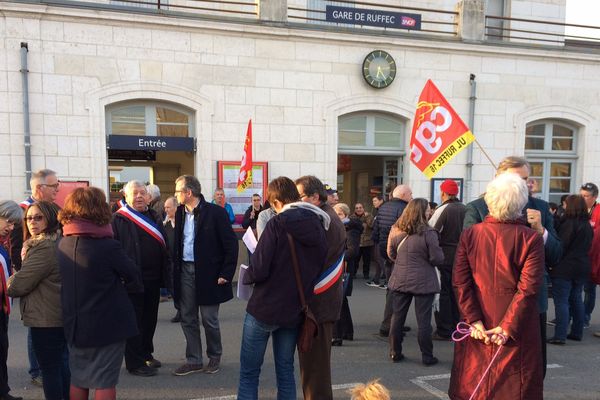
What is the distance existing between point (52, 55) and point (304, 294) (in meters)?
8.69

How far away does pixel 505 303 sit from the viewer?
9.39 feet

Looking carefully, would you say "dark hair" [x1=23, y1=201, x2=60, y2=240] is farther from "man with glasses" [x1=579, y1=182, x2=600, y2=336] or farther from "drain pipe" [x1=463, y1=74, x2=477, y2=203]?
"drain pipe" [x1=463, y1=74, x2=477, y2=203]

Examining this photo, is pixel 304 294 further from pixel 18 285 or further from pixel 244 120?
pixel 244 120

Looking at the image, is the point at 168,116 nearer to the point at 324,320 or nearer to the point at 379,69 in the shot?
the point at 379,69

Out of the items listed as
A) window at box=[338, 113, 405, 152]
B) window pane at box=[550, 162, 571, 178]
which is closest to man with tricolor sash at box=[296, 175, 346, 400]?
window at box=[338, 113, 405, 152]

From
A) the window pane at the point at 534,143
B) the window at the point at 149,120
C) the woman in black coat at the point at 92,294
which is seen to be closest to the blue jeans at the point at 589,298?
the woman in black coat at the point at 92,294

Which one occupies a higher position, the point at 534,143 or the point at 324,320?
the point at 534,143

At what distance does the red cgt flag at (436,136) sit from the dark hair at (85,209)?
4700 mm

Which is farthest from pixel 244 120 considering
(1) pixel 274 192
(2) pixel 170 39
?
(1) pixel 274 192

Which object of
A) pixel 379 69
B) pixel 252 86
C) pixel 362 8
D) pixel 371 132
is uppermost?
pixel 362 8

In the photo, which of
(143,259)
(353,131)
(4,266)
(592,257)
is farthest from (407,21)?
(4,266)

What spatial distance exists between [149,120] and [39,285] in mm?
7588

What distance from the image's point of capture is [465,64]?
1177 cm

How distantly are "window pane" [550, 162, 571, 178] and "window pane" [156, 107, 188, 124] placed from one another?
10.2 m
